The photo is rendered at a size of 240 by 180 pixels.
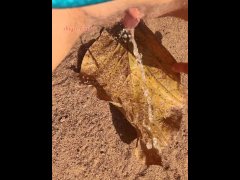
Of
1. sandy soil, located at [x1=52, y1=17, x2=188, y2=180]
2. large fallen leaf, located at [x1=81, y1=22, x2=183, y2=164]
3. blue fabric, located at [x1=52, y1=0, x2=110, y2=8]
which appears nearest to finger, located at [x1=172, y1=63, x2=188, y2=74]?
large fallen leaf, located at [x1=81, y1=22, x2=183, y2=164]

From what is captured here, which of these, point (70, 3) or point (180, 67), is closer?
point (70, 3)

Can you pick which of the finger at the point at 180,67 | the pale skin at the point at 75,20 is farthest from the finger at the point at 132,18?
the finger at the point at 180,67

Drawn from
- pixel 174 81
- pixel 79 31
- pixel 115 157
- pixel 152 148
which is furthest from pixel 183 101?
pixel 79 31

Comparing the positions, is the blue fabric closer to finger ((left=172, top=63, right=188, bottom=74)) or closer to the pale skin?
the pale skin

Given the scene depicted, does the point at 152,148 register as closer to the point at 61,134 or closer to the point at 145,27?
the point at 61,134

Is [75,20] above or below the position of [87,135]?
above

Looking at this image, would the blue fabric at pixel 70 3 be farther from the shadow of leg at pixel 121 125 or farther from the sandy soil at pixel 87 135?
the shadow of leg at pixel 121 125

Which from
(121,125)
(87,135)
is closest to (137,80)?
(121,125)

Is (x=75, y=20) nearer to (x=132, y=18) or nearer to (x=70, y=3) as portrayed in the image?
(x=70, y=3)
